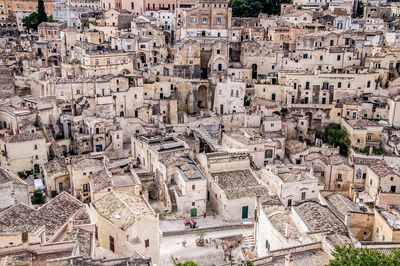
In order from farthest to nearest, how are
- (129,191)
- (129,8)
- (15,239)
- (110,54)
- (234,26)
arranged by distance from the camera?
(129,8), (234,26), (110,54), (129,191), (15,239)

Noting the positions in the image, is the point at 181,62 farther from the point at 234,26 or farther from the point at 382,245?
the point at 382,245

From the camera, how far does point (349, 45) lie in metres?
52.0

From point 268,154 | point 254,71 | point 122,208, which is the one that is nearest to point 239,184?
point 268,154

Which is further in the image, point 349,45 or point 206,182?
point 349,45

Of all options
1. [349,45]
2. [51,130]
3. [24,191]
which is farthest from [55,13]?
[24,191]

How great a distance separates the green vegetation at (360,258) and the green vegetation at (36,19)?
204 ft

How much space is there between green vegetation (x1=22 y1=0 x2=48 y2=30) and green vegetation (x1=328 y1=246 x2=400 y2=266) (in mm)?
62111

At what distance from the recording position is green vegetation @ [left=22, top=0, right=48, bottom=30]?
70688 millimetres

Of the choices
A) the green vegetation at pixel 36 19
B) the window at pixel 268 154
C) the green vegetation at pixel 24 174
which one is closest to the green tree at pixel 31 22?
the green vegetation at pixel 36 19

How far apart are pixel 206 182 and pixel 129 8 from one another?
4506 cm

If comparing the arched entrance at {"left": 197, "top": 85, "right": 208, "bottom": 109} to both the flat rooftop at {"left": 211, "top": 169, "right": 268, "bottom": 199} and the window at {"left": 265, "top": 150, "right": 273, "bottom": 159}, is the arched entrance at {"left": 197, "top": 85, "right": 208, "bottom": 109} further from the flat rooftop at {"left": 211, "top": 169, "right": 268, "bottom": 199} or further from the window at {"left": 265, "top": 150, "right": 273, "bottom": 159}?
the flat rooftop at {"left": 211, "top": 169, "right": 268, "bottom": 199}

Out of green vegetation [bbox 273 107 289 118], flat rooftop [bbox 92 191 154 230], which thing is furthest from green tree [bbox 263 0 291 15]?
flat rooftop [bbox 92 191 154 230]

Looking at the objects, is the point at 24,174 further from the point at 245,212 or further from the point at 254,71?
the point at 254,71

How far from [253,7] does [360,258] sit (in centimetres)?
5599
